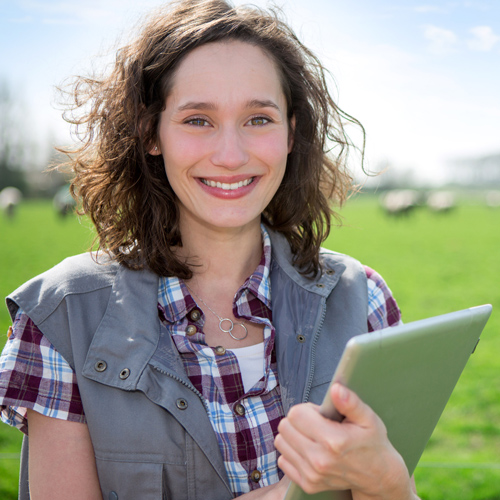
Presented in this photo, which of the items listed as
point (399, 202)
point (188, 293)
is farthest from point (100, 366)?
point (399, 202)

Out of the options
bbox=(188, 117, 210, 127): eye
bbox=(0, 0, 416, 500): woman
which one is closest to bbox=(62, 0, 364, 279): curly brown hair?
bbox=(0, 0, 416, 500): woman

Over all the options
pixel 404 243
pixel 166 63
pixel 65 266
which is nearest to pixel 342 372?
pixel 65 266

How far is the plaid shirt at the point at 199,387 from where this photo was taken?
1.33m

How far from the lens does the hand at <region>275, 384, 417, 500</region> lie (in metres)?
0.83

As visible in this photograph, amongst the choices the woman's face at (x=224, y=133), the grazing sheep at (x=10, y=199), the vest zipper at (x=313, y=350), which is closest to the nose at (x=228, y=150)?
the woman's face at (x=224, y=133)

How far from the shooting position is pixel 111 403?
1.34m

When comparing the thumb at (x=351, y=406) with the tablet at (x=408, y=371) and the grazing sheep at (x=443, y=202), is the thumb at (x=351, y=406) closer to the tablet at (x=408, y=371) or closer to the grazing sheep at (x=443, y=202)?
the tablet at (x=408, y=371)

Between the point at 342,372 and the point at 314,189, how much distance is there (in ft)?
3.86

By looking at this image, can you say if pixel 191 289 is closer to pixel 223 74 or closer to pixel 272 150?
pixel 272 150

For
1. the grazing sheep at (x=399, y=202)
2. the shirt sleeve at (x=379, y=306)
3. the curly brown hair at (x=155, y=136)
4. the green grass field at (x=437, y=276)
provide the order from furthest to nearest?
the grazing sheep at (x=399, y=202)
the green grass field at (x=437, y=276)
the shirt sleeve at (x=379, y=306)
the curly brown hair at (x=155, y=136)

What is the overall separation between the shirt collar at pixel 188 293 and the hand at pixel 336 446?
27.2 inches

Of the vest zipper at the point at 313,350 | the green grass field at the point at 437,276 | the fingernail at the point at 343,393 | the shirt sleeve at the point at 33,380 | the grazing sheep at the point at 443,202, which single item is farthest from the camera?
the grazing sheep at the point at 443,202

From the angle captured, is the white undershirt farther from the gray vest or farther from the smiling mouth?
the smiling mouth

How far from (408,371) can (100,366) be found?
0.75m
